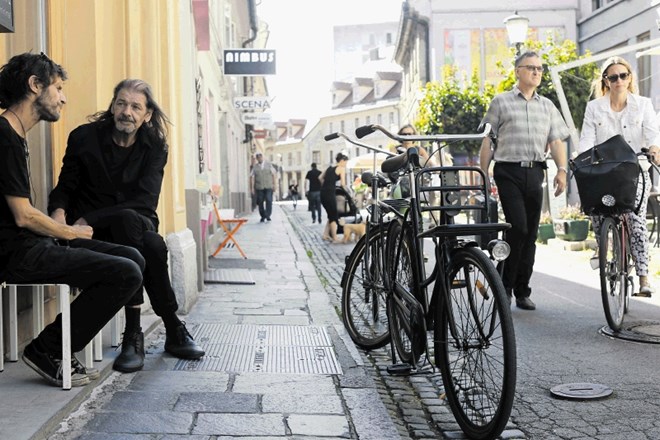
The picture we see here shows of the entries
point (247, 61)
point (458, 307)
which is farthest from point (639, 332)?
point (247, 61)

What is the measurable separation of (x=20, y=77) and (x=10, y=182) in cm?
53

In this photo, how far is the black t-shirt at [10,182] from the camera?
12.6ft

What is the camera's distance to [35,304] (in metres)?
4.70

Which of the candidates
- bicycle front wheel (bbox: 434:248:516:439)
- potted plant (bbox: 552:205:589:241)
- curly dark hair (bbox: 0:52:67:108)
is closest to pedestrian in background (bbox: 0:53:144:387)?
curly dark hair (bbox: 0:52:67:108)

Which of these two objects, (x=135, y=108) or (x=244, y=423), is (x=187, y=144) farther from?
(x=244, y=423)

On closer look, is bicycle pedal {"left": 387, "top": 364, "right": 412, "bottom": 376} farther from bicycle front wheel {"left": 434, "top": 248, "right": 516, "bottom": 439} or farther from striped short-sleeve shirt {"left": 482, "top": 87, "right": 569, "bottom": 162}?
striped short-sleeve shirt {"left": 482, "top": 87, "right": 569, "bottom": 162}

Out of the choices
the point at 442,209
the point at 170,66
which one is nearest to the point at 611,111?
the point at 442,209

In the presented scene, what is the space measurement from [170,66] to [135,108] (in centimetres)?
252

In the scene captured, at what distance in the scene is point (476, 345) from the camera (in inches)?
143

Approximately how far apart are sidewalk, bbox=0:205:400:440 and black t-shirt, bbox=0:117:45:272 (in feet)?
2.15

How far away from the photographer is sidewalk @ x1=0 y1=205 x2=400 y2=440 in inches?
141

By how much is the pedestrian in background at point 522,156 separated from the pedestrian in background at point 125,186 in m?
2.89

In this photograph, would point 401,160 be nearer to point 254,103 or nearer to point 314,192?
point 254,103

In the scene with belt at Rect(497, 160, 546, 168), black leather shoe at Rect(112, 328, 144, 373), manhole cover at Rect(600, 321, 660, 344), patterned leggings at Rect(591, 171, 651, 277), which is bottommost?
manhole cover at Rect(600, 321, 660, 344)
